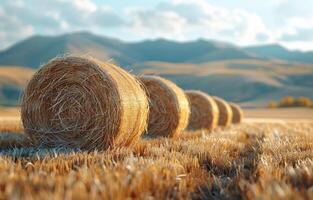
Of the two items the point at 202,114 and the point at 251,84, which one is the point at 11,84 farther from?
the point at 202,114

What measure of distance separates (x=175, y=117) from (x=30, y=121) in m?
4.21

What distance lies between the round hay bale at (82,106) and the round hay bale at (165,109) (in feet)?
10.2

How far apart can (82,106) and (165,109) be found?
3.90m

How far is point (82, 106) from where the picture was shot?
8.73 metres

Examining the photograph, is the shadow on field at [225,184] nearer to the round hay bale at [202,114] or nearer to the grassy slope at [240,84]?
the round hay bale at [202,114]

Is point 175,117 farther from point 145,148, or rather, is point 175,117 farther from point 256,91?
point 256,91

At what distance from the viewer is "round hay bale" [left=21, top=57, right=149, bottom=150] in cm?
830

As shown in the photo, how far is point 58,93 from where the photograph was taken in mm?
8938

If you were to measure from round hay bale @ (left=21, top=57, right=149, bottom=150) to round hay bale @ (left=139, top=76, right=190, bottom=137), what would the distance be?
→ 310 cm

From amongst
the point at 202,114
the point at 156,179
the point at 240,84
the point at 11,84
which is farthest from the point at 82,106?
the point at 11,84

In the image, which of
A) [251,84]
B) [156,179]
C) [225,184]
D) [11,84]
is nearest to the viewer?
[156,179]

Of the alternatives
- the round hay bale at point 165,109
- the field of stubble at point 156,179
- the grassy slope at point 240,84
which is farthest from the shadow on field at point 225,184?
the grassy slope at point 240,84

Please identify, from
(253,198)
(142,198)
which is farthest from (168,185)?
(253,198)

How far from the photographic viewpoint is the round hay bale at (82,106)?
830 centimetres
